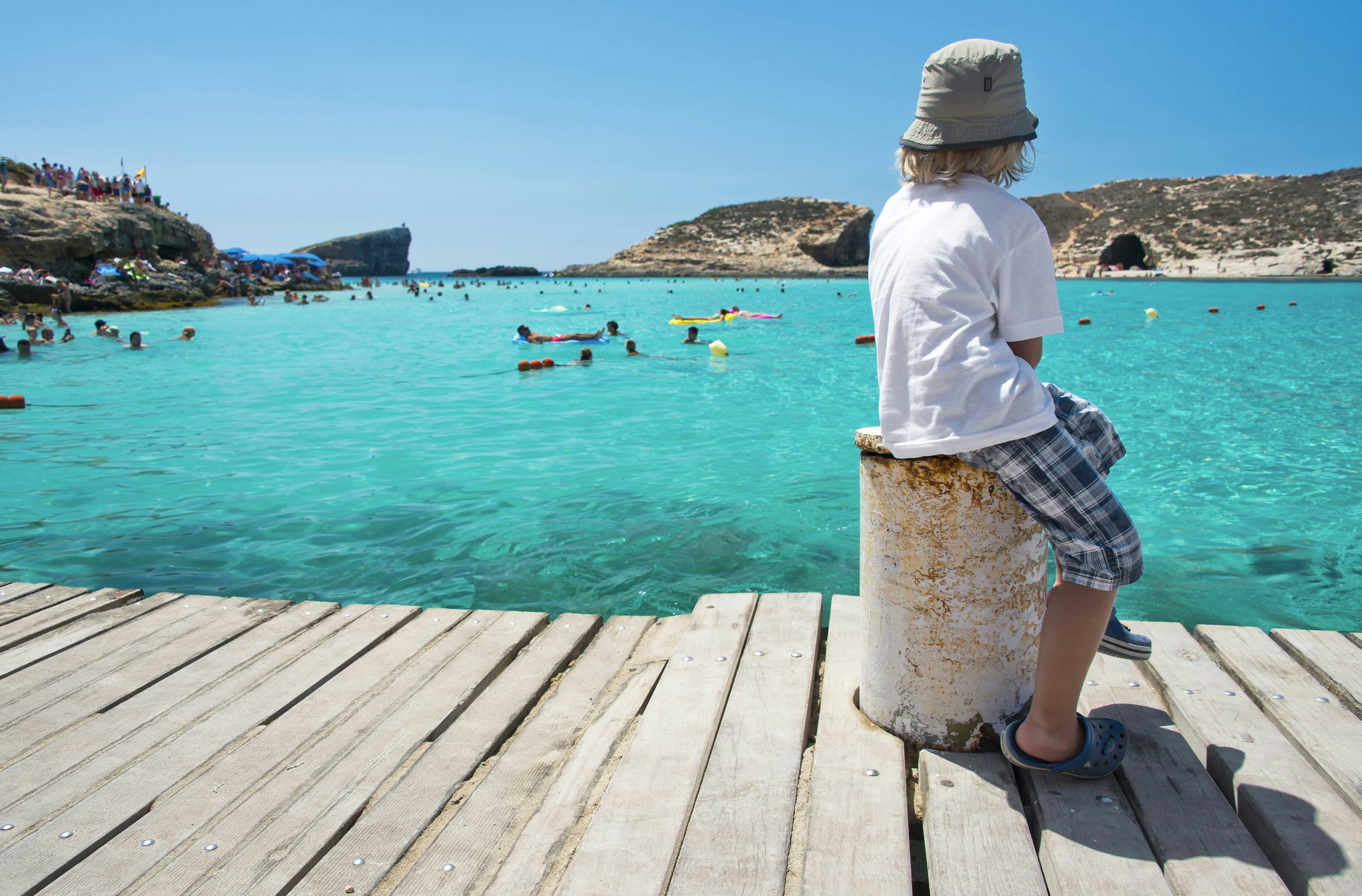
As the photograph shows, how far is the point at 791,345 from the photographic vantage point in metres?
24.2

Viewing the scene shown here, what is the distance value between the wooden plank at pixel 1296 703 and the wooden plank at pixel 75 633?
4458 mm

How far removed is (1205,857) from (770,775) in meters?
1.00

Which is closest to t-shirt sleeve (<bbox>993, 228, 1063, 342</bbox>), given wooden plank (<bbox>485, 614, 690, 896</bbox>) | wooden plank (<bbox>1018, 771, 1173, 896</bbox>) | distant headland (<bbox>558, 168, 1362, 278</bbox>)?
wooden plank (<bbox>1018, 771, 1173, 896</bbox>)

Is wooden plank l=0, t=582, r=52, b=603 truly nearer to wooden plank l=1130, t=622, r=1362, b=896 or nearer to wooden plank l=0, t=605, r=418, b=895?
wooden plank l=0, t=605, r=418, b=895

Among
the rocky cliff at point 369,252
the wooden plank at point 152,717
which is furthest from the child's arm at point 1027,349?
the rocky cliff at point 369,252

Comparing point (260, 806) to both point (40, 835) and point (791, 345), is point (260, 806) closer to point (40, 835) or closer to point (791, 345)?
point (40, 835)

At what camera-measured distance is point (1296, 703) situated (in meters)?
2.50

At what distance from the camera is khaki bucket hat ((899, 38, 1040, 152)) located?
6.53ft

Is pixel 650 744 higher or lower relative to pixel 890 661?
lower

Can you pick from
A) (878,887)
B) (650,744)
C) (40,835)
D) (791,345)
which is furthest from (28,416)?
(791,345)

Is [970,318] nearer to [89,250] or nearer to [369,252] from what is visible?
[89,250]

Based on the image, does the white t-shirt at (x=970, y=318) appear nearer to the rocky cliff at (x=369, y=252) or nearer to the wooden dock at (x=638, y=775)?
the wooden dock at (x=638, y=775)

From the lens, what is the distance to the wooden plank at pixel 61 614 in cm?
351

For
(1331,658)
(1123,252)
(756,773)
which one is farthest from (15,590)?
(1123,252)
